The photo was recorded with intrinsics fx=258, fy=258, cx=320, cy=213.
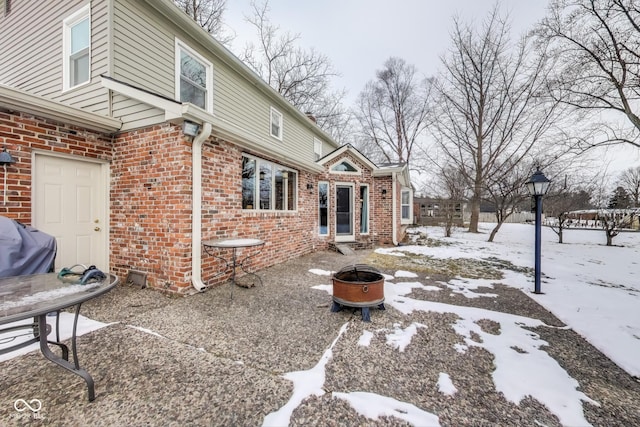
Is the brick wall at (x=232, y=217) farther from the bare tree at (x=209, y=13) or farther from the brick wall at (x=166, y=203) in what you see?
the bare tree at (x=209, y=13)

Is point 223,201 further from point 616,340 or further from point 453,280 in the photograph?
point 616,340

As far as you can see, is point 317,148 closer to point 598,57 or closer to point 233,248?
point 233,248

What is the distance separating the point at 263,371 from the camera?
219 cm

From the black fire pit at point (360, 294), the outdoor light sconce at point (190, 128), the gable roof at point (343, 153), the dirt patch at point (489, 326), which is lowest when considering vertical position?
the dirt patch at point (489, 326)

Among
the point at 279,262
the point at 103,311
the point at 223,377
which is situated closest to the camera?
the point at 223,377

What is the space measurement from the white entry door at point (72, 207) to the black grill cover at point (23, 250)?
0.84 meters

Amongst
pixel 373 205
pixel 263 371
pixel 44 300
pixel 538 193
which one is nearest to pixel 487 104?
pixel 373 205

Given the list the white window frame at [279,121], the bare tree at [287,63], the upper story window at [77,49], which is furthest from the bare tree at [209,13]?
the upper story window at [77,49]

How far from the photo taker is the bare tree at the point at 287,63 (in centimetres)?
1334

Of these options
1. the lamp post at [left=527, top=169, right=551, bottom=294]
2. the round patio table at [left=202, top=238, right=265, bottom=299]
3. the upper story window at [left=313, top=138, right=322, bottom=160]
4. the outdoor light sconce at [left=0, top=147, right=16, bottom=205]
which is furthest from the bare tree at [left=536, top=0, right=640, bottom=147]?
the outdoor light sconce at [left=0, top=147, right=16, bottom=205]

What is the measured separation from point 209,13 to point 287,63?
4.28 metres

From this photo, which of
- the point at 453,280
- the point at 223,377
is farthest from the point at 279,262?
the point at 223,377

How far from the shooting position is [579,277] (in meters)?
5.56

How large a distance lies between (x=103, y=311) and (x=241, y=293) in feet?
5.77
